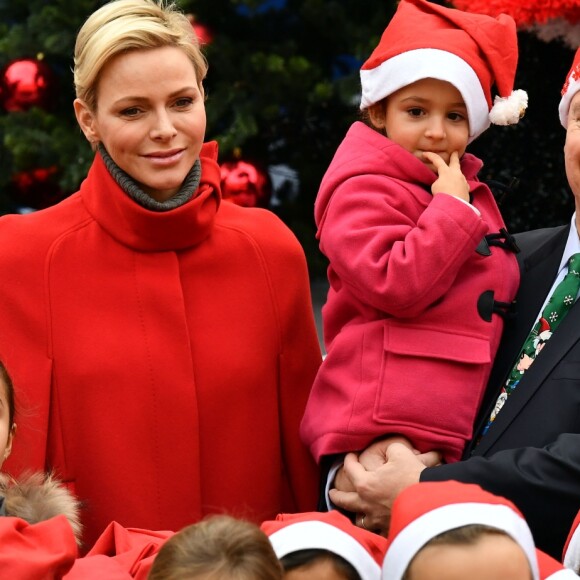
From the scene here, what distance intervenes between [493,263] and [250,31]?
8.89ft

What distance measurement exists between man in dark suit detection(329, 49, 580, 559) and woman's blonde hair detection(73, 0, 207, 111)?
92 cm

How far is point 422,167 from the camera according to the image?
3.12 metres

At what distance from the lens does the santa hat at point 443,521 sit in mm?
2275

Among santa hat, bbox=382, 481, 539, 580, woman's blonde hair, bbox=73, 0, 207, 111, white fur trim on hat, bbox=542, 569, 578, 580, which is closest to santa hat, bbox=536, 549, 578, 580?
white fur trim on hat, bbox=542, 569, 578, 580

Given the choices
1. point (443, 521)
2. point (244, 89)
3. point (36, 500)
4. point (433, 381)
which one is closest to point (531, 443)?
point (433, 381)

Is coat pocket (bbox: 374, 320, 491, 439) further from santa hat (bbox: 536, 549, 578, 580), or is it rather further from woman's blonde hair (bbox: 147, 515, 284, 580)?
woman's blonde hair (bbox: 147, 515, 284, 580)

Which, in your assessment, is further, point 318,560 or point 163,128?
point 163,128

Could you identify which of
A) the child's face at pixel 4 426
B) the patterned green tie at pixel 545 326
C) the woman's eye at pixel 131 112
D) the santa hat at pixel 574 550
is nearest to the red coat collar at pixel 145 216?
the woman's eye at pixel 131 112

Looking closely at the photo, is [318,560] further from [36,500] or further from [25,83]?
[25,83]

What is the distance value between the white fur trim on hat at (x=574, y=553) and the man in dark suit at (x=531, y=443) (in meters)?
0.24

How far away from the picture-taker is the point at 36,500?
2.69m

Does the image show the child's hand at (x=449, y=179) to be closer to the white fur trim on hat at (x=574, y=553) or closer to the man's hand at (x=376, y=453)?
the man's hand at (x=376, y=453)

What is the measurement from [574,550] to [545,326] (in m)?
0.64

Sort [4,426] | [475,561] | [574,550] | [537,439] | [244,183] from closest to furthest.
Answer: [475,561], [574,550], [4,426], [537,439], [244,183]
